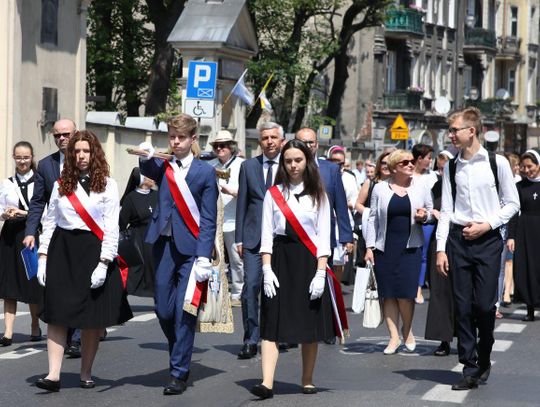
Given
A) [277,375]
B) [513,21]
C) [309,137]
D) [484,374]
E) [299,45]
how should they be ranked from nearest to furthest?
Result: [484,374]
[277,375]
[309,137]
[299,45]
[513,21]

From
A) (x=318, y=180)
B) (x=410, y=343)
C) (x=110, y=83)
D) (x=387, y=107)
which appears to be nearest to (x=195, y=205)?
(x=318, y=180)

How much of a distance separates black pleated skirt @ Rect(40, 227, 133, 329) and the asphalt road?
0.51 meters

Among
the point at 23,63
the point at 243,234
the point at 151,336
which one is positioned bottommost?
the point at 151,336

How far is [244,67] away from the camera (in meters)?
28.0

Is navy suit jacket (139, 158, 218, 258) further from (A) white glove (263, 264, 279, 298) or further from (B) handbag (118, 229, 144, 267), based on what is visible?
(B) handbag (118, 229, 144, 267)

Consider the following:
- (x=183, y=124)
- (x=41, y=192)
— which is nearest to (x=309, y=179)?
(x=183, y=124)

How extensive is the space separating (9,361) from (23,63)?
11.1 meters

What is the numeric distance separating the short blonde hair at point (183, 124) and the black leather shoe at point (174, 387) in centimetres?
166

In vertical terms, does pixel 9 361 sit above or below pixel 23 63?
below

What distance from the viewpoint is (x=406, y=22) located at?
61.3 m

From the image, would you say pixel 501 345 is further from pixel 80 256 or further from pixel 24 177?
pixel 80 256

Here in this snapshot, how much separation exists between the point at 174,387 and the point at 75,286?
3.08ft

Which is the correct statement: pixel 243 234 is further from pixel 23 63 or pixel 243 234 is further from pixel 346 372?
pixel 23 63

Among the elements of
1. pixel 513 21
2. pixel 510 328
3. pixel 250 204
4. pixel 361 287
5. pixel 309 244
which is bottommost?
pixel 510 328
